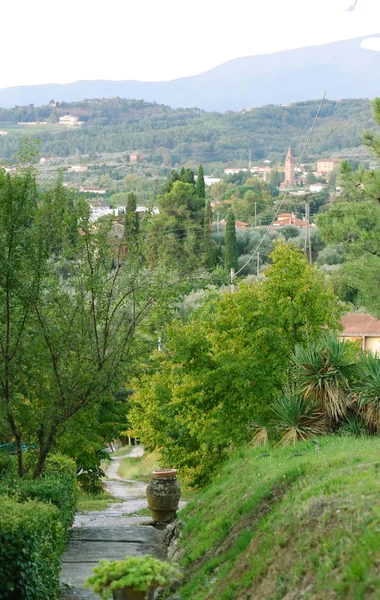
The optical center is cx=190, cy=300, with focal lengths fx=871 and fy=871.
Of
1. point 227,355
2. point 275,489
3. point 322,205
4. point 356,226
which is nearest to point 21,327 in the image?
point 275,489

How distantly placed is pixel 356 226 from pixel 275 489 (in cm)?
2324

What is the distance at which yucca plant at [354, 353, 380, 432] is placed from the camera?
50.2 ft

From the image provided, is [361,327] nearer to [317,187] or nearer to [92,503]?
[92,503]

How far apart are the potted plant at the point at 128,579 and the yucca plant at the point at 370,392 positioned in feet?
25.6

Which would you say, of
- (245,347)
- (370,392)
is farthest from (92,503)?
(370,392)

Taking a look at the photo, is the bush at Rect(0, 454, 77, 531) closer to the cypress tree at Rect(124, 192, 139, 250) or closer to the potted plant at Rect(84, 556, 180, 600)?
the potted plant at Rect(84, 556, 180, 600)

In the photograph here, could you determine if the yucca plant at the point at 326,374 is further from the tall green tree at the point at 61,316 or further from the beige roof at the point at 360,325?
the beige roof at the point at 360,325

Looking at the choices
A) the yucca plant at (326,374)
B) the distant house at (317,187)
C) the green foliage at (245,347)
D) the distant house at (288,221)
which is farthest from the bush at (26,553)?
the distant house at (317,187)

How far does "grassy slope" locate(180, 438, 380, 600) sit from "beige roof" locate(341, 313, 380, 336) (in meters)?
44.0

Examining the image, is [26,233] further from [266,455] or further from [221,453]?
[221,453]

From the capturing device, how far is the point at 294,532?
820 centimetres

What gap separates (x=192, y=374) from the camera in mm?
18469

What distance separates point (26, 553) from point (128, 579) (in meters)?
1.22

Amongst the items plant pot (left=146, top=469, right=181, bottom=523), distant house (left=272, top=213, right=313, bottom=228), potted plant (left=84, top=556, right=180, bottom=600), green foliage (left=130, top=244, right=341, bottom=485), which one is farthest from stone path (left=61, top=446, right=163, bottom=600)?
distant house (left=272, top=213, right=313, bottom=228)
